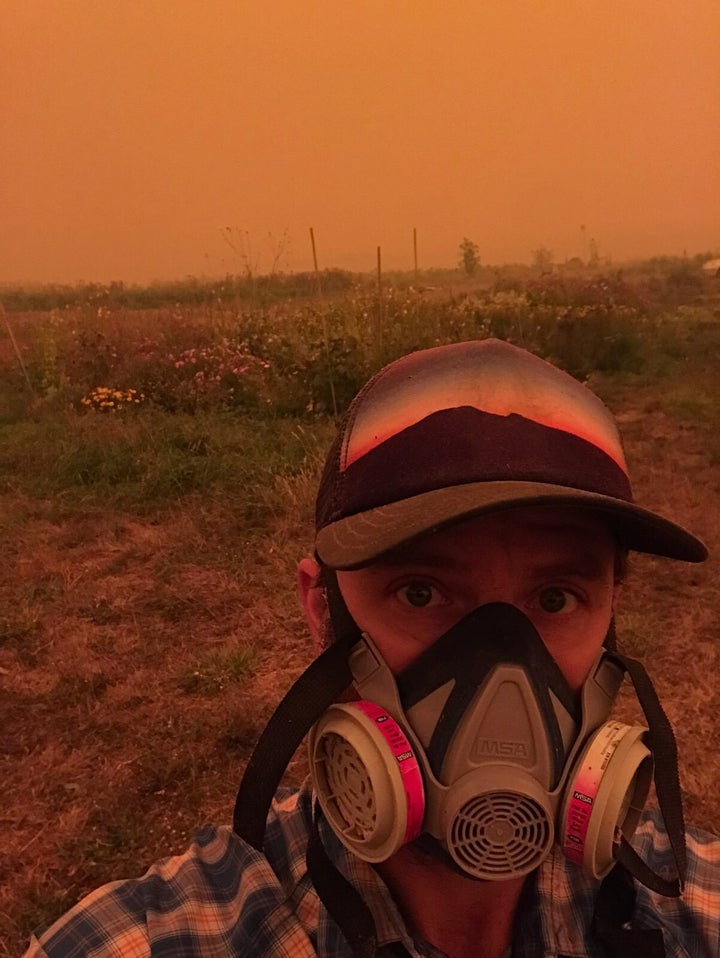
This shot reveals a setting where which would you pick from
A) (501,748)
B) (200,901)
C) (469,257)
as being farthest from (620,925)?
(469,257)

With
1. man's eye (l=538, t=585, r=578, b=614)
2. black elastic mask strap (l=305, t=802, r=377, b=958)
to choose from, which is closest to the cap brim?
man's eye (l=538, t=585, r=578, b=614)

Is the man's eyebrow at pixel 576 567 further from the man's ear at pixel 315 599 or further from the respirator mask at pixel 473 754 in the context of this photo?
the man's ear at pixel 315 599

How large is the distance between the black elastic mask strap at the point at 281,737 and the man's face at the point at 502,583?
7cm

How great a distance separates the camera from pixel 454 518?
829mm

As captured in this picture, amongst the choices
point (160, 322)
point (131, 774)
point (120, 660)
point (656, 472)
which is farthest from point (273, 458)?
point (160, 322)

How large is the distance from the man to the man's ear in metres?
0.08

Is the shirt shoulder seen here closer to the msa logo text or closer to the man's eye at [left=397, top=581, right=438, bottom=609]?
the msa logo text

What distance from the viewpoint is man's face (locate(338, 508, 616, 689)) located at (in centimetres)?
93

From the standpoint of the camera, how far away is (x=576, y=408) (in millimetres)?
992

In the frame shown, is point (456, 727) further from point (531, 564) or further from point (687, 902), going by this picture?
point (687, 902)

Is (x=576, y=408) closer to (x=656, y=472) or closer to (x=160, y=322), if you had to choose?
(x=656, y=472)

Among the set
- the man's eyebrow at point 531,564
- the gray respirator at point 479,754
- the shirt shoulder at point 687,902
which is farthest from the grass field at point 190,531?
the man's eyebrow at point 531,564

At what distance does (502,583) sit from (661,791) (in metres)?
0.33

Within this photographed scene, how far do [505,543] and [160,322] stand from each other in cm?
633
